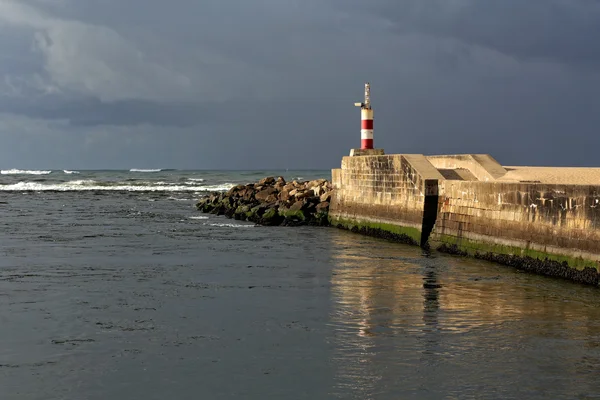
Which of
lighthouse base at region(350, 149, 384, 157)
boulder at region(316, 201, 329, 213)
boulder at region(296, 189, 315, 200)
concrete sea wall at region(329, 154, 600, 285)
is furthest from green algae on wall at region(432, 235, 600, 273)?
boulder at region(296, 189, 315, 200)

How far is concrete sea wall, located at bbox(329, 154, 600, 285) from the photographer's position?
10703 mm

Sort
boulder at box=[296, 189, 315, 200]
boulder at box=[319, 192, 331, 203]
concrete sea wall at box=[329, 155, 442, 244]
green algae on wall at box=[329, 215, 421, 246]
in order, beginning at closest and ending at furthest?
1. concrete sea wall at box=[329, 155, 442, 244]
2. green algae on wall at box=[329, 215, 421, 246]
3. boulder at box=[319, 192, 331, 203]
4. boulder at box=[296, 189, 315, 200]

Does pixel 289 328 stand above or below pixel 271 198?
below

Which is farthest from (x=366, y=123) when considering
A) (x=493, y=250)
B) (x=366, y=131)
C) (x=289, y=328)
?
(x=289, y=328)

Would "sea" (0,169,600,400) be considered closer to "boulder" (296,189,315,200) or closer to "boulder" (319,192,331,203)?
"boulder" (319,192,331,203)

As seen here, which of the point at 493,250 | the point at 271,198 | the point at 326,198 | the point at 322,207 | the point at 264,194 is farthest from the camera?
the point at 264,194

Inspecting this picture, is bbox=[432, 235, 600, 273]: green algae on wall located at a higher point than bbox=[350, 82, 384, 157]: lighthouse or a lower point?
lower

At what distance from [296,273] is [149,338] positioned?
484 cm

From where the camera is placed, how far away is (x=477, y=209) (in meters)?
13.7

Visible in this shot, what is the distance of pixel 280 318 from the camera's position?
895cm

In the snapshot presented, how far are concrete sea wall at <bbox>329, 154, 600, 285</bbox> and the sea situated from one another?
408mm

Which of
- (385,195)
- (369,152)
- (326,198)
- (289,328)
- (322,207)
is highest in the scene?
(369,152)

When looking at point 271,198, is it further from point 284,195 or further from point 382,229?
point 382,229

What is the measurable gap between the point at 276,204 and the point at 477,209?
36.8 ft
